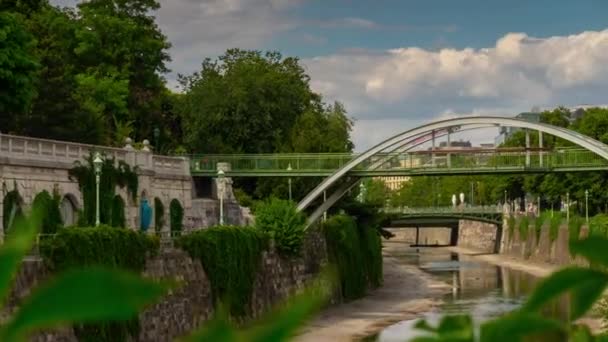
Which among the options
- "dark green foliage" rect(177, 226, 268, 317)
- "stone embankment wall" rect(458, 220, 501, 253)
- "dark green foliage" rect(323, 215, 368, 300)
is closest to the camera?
"dark green foliage" rect(177, 226, 268, 317)

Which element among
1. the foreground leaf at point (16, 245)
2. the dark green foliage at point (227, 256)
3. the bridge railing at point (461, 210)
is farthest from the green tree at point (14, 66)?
the bridge railing at point (461, 210)

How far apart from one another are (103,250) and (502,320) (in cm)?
2851

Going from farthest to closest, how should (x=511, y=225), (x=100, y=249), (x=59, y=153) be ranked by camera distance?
(x=511, y=225), (x=59, y=153), (x=100, y=249)

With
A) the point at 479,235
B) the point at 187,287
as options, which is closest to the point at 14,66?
the point at 187,287

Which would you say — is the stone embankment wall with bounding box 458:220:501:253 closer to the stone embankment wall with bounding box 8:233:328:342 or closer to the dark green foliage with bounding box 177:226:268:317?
the stone embankment wall with bounding box 8:233:328:342

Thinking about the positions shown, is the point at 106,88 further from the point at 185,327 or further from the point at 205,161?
the point at 185,327

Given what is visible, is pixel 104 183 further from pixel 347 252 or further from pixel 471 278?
pixel 471 278

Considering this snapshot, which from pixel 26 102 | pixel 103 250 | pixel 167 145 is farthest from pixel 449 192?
pixel 103 250

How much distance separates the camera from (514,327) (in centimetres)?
137

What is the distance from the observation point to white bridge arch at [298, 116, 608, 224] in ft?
208

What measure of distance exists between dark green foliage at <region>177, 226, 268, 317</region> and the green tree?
847cm

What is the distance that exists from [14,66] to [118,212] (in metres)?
6.36

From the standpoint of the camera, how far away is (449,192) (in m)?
161

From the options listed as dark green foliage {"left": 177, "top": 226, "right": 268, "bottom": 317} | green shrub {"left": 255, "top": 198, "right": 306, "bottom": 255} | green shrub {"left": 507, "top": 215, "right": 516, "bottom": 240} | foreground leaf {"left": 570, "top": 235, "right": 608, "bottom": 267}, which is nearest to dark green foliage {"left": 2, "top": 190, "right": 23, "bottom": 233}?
dark green foliage {"left": 177, "top": 226, "right": 268, "bottom": 317}
